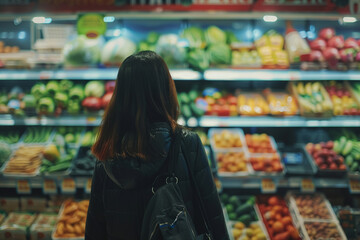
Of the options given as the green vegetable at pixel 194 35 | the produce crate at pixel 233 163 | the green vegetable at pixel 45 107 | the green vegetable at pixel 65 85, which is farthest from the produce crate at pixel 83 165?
the green vegetable at pixel 194 35

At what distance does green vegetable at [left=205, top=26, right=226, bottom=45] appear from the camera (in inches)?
151

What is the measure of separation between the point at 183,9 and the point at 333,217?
2.48 meters

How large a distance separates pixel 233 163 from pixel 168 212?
187cm

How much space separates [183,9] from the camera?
352cm

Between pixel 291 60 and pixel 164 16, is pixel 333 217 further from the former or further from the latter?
pixel 164 16

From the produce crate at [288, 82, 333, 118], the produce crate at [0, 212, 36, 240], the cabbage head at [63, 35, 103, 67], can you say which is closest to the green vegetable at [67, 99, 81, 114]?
the cabbage head at [63, 35, 103, 67]

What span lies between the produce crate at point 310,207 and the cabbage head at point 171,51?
1.73 meters

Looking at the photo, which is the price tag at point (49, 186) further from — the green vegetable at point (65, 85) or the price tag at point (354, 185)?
the price tag at point (354, 185)

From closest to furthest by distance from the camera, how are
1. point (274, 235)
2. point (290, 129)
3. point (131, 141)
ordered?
1. point (131, 141)
2. point (274, 235)
3. point (290, 129)

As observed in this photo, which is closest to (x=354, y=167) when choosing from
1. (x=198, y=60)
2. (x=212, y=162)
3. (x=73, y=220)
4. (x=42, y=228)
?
(x=212, y=162)

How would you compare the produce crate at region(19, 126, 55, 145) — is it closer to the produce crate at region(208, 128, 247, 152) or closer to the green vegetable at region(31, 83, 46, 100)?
the green vegetable at region(31, 83, 46, 100)

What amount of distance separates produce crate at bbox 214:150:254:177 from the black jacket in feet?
4.79

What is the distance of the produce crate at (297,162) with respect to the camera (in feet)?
10.4

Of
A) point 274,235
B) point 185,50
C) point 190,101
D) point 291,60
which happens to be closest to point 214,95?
point 190,101
